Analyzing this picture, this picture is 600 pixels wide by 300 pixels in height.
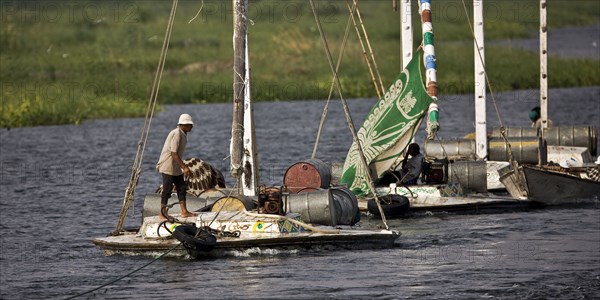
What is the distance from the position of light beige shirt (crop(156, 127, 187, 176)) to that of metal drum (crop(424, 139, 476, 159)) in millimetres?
10942

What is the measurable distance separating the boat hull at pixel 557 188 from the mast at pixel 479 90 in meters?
3.02

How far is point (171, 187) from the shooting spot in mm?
29047

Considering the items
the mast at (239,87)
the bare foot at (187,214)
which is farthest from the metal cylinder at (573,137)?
the bare foot at (187,214)

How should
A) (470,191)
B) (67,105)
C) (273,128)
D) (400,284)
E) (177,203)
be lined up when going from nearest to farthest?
(400,284) → (177,203) → (470,191) → (273,128) → (67,105)

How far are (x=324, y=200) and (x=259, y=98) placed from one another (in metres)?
55.5

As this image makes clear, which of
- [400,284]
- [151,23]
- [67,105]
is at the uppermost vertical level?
[151,23]

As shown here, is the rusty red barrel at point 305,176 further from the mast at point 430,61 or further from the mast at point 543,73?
the mast at point 543,73

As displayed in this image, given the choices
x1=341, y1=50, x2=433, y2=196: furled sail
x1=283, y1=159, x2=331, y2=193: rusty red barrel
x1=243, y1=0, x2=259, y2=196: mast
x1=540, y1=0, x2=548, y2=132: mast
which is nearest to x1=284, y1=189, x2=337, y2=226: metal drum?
x1=243, y1=0, x2=259, y2=196: mast

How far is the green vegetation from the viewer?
77000mm

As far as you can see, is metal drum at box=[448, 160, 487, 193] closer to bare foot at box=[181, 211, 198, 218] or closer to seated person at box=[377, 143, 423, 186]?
seated person at box=[377, 143, 423, 186]

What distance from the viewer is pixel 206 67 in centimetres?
8919

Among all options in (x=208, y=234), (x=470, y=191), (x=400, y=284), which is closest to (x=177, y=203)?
(x=208, y=234)

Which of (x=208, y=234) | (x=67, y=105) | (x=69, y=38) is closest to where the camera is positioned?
(x=208, y=234)

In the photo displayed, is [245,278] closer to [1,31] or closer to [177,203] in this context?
[177,203]
